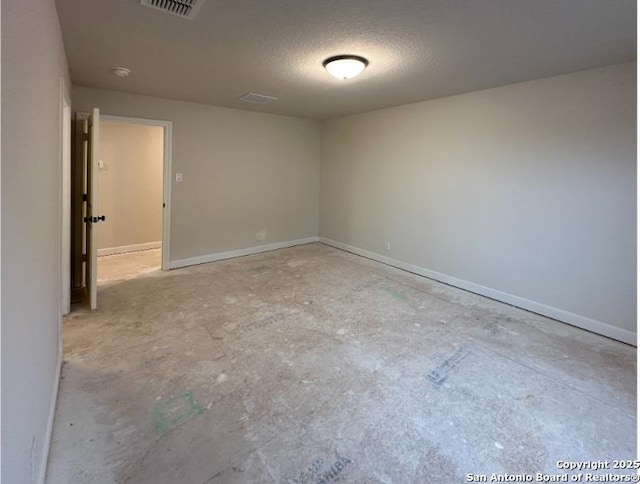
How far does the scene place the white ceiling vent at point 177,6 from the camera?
2.07 meters

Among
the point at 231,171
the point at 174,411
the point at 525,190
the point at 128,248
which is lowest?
the point at 174,411

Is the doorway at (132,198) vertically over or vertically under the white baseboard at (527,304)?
over

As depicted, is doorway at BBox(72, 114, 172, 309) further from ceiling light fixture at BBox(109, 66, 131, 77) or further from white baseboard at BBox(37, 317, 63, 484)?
white baseboard at BBox(37, 317, 63, 484)

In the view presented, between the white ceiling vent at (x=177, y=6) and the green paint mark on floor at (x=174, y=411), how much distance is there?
234cm

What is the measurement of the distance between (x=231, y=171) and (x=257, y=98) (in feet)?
4.24

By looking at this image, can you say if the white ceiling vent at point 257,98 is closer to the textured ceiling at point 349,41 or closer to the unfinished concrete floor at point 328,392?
the textured ceiling at point 349,41

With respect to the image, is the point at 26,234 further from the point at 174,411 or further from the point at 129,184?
the point at 129,184

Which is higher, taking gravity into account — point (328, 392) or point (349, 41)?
point (349, 41)

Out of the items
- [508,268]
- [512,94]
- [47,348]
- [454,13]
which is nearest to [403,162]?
[512,94]

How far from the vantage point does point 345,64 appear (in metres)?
2.88

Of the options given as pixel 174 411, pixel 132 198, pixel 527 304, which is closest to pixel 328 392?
pixel 174 411

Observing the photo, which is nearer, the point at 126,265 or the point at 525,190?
the point at 525,190

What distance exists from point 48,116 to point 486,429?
292 cm

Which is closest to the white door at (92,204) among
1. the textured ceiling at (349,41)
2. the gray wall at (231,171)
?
the textured ceiling at (349,41)
